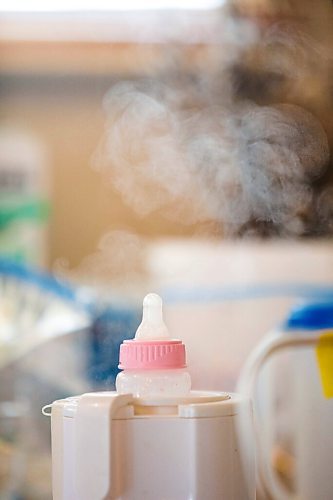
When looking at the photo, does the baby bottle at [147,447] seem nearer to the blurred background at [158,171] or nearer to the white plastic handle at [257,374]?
the white plastic handle at [257,374]

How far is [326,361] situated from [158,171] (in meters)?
0.32

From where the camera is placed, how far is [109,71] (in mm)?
812

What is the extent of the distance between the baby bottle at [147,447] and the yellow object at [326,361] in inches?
5.2

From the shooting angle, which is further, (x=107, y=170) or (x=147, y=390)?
(x=107, y=170)

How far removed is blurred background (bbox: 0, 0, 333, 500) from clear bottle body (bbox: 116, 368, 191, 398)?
0.31m

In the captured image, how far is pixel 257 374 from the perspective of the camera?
28.0 inches

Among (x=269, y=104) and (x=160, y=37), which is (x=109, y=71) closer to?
(x=160, y=37)

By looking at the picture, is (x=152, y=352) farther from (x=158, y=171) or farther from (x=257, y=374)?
(x=158, y=171)

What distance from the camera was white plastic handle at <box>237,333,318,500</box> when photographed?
59 centimetres

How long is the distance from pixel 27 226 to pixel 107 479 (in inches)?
17.4

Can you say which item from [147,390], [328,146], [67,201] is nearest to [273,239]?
[328,146]

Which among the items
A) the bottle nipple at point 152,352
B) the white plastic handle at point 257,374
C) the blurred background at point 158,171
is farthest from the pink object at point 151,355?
the blurred background at point 158,171

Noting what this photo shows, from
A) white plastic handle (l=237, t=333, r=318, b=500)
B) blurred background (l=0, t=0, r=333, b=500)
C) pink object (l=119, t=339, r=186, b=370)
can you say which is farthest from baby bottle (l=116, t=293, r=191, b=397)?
blurred background (l=0, t=0, r=333, b=500)

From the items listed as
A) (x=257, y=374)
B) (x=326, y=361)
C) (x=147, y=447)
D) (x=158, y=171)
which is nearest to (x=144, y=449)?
(x=147, y=447)
